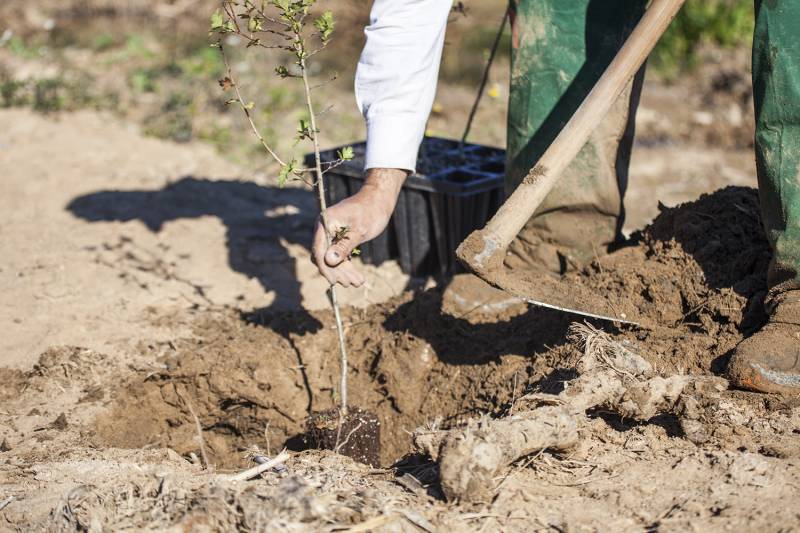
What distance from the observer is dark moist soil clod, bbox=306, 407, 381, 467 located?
2512 mm

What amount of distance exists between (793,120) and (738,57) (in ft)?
17.5

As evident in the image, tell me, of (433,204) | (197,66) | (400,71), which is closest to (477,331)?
(433,204)

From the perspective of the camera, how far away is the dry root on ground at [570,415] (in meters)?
1.94

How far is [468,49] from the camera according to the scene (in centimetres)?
787

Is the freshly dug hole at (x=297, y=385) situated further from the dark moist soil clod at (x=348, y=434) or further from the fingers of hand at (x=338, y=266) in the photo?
the fingers of hand at (x=338, y=266)

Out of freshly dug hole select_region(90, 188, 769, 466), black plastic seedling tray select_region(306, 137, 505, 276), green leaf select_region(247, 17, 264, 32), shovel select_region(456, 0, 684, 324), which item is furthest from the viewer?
black plastic seedling tray select_region(306, 137, 505, 276)

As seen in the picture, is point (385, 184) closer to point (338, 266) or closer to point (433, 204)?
point (338, 266)

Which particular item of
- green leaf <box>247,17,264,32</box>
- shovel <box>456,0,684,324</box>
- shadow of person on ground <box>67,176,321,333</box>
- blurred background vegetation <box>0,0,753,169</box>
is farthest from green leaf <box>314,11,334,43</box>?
blurred background vegetation <box>0,0,753,169</box>

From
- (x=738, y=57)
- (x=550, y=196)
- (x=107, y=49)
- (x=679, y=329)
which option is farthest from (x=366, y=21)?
(x=679, y=329)

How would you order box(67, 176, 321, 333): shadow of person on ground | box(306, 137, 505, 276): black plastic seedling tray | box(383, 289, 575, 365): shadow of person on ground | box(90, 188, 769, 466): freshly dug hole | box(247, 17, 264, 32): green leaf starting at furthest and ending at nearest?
box(67, 176, 321, 333): shadow of person on ground
box(306, 137, 505, 276): black plastic seedling tray
box(383, 289, 575, 365): shadow of person on ground
box(90, 188, 769, 466): freshly dug hole
box(247, 17, 264, 32): green leaf

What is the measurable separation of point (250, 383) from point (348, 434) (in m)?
0.54

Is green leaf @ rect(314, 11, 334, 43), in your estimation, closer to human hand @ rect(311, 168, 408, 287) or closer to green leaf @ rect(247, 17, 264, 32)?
green leaf @ rect(247, 17, 264, 32)

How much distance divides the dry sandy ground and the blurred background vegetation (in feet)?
3.20

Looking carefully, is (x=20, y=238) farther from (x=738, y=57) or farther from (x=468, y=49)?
(x=738, y=57)
